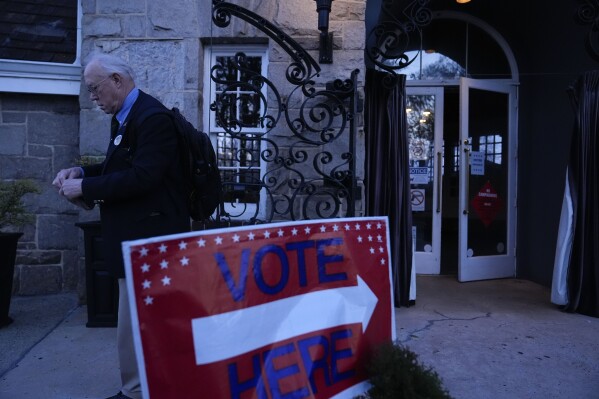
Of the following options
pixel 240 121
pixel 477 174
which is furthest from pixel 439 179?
pixel 240 121

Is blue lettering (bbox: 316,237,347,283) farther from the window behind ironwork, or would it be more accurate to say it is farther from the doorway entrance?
the doorway entrance

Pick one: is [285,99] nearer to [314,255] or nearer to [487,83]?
[314,255]

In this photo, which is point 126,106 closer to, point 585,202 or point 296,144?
point 296,144

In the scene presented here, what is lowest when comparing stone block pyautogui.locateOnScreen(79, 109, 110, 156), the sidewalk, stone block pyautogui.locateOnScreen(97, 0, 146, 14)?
the sidewalk

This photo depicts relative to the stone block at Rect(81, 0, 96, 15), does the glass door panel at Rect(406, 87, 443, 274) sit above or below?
below

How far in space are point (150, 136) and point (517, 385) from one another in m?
2.80

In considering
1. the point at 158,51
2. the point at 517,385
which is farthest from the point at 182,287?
the point at 158,51

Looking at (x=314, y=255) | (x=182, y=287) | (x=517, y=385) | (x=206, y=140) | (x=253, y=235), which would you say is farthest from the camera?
(x=517, y=385)

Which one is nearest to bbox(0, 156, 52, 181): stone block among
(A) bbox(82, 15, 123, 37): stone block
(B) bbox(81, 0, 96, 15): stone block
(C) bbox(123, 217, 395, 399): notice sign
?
(A) bbox(82, 15, 123, 37): stone block

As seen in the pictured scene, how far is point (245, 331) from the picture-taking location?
1.89 meters

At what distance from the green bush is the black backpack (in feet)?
4.00

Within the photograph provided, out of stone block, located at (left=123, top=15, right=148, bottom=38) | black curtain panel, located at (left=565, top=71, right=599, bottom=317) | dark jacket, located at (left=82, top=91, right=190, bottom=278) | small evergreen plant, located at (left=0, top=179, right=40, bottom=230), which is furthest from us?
black curtain panel, located at (left=565, top=71, right=599, bottom=317)

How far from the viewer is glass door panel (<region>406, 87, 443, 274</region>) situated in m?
6.16

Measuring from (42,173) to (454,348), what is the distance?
14.5 feet
